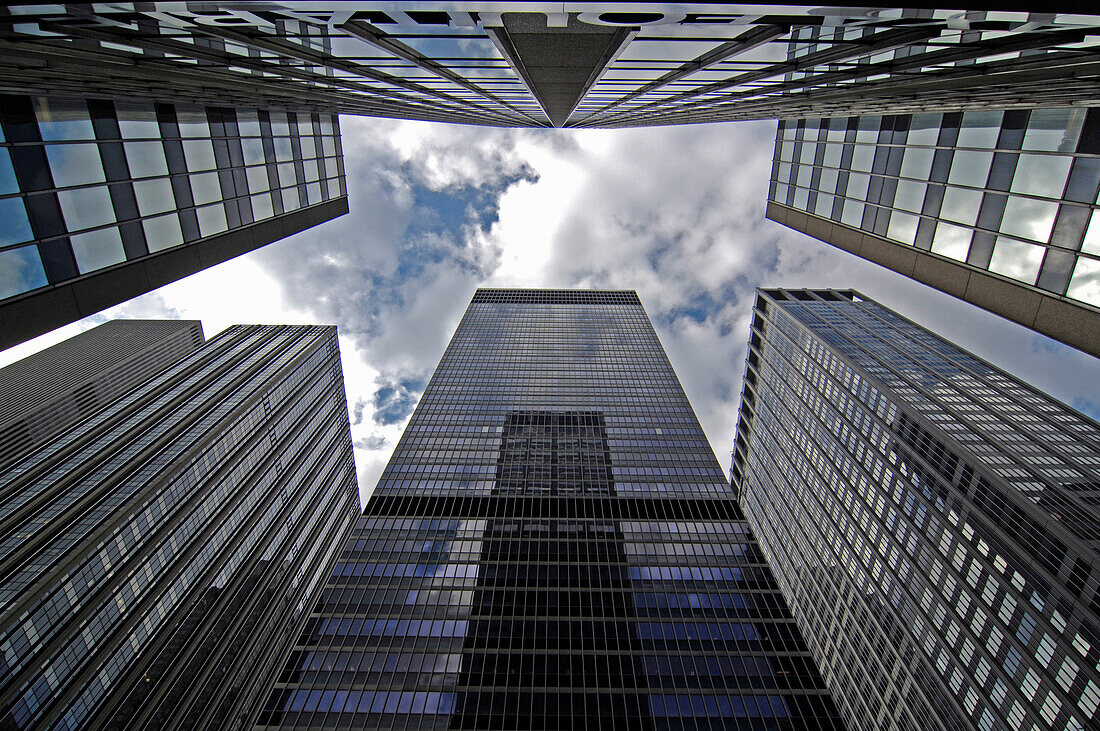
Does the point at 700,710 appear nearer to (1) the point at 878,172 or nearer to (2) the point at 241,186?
(1) the point at 878,172

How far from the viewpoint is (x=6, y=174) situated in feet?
45.5

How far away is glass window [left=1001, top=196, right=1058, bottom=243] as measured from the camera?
1616 cm

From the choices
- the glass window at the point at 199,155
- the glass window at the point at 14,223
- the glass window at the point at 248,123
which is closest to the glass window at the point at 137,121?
the glass window at the point at 199,155

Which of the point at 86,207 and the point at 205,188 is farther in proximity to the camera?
the point at 205,188

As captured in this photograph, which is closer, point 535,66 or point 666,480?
point 535,66

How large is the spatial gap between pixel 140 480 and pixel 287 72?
2956 inches

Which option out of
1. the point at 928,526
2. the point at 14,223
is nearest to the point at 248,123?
the point at 14,223

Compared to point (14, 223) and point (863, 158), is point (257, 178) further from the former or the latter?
point (863, 158)

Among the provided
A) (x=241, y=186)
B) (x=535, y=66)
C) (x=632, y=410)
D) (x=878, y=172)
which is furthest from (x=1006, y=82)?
(x=632, y=410)

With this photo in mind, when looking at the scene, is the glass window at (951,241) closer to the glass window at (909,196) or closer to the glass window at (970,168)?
the glass window at (970,168)

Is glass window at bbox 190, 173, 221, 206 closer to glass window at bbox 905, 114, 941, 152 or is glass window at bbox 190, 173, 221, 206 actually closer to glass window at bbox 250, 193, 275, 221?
glass window at bbox 250, 193, 275, 221

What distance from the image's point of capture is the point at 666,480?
8512 cm

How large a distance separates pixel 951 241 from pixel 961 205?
4.56ft

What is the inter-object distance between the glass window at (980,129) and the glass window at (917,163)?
184 cm
